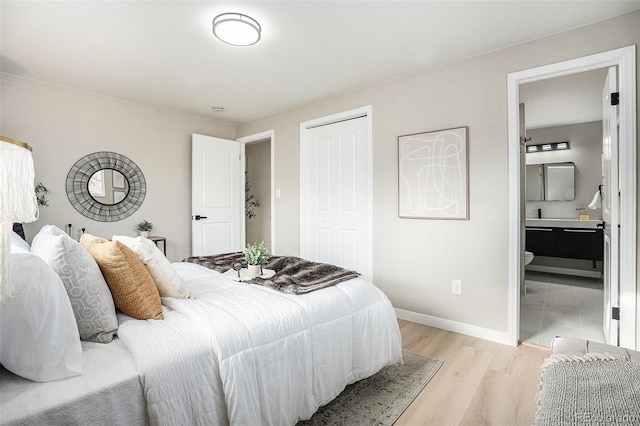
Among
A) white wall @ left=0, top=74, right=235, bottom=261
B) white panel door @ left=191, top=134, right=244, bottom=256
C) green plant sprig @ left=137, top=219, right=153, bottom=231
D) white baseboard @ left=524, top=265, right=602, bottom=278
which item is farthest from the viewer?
white baseboard @ left=524, top=265, right=602, bottom=278

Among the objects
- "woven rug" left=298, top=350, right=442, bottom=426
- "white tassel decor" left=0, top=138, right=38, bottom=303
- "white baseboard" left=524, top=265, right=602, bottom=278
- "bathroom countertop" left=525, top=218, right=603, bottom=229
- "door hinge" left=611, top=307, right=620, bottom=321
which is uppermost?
"white tassel decor" left=0, top=138, right=38, bottom=303

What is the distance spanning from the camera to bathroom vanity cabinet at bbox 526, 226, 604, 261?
4613mm

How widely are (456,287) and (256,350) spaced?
2.19 metres

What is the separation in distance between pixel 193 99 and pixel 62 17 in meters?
1.73

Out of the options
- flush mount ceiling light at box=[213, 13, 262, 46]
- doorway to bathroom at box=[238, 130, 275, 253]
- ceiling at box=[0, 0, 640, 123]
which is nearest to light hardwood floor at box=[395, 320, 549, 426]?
ceiling at box=[0, 0, 640, 123]

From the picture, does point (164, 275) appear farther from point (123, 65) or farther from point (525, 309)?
point (525, 309)

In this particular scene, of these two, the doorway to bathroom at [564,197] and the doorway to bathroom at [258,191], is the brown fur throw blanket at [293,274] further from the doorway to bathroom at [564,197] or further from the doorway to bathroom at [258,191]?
the doorway to bathroom at [258,191]

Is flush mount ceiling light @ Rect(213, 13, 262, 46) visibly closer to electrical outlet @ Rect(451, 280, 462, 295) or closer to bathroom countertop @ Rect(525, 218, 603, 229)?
electrical outlet @ Rect(451, 280, 462, 295)

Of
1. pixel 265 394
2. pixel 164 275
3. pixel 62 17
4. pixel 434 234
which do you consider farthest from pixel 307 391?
pixel 62 17

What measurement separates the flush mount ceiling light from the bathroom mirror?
5.25 metres

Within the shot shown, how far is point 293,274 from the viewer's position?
224 centimetres

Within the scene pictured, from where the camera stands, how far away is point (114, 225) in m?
3.88

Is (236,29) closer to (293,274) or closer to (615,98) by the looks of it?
(293,274)

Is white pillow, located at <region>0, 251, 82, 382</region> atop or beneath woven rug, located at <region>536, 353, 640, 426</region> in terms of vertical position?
atop
